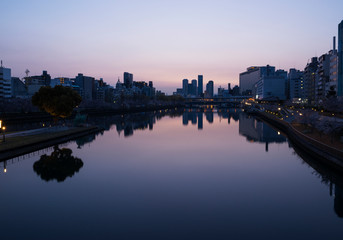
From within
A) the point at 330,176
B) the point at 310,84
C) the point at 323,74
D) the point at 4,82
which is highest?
the point at 323,74

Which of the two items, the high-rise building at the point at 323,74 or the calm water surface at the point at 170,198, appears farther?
the high-rise building at the point at 323,74

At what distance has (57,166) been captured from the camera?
30047 millimetres

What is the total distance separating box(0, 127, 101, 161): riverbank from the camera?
31.1 meters

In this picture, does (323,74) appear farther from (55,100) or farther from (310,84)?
(55,100)

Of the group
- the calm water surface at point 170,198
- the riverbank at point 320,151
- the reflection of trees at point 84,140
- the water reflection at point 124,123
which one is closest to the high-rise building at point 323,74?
the water reflection at point 124,123

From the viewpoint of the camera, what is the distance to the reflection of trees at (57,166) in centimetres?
2687

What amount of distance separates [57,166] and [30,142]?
7.98 meters

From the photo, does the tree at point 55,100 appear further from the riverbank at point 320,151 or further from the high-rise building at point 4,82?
the high-rise building at point 4,82

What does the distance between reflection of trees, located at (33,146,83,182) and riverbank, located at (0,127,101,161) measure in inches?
94.4

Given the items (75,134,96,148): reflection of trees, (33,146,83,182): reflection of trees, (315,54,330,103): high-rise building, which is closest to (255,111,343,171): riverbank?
(33,146,83,182): reflection of trees

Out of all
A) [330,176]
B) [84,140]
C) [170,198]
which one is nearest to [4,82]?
[84,140]

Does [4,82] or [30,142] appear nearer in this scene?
[30,142]

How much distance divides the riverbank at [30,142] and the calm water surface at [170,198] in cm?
122

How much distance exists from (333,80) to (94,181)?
268 feet
